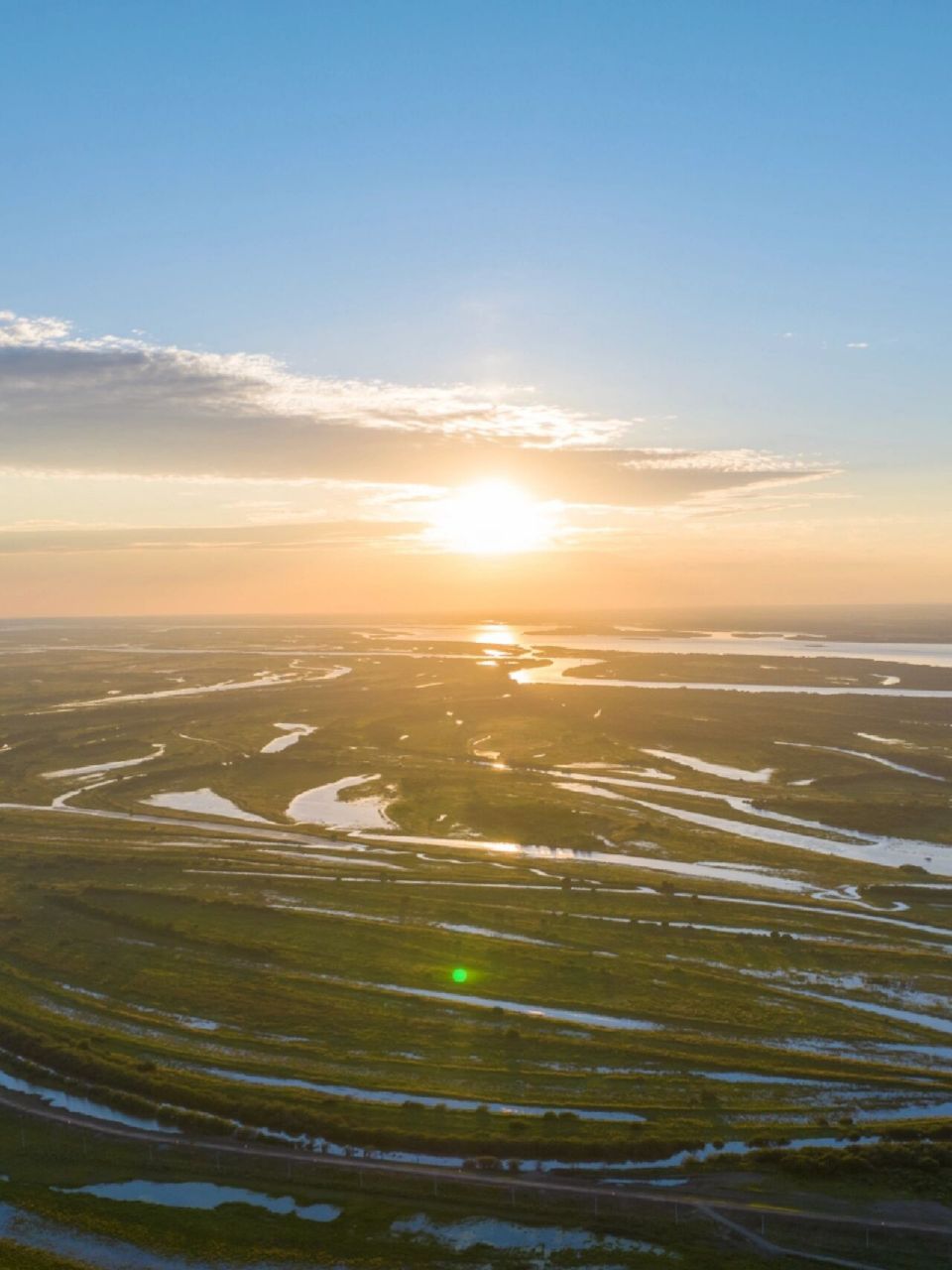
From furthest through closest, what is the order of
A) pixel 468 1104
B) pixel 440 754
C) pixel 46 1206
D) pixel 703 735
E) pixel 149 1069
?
pixel 703 735 → pixel 440 754 → pixel 149 1069 → pixel 468 1104 → pixel 46 1206

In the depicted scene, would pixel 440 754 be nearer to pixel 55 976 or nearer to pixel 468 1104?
pixel 55 976

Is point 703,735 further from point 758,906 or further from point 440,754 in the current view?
point 758,906

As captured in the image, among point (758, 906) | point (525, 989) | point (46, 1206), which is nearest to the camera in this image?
point (46, 1206)

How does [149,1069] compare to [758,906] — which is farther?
[758,906]

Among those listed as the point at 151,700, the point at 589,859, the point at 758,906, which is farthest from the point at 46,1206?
the point at 151,700

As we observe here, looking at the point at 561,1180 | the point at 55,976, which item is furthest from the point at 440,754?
the point at 561,1180

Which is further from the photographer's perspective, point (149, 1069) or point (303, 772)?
point (303, 772)
